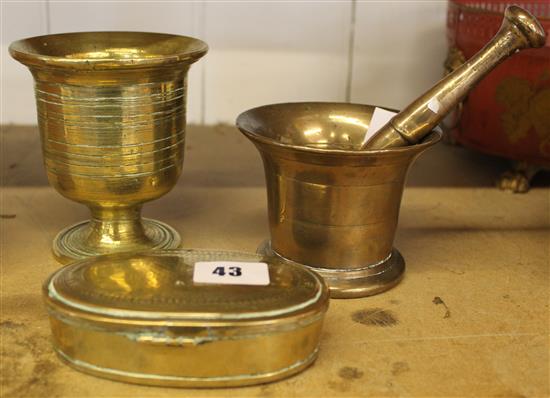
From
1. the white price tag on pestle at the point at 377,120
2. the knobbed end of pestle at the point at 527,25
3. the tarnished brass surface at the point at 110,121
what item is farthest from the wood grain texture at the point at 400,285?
the knobbed end of pestle at the point at 527,25

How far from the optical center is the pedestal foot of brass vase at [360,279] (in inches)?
47.2

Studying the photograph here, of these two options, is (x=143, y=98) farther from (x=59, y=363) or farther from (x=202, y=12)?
(x=202, y=12)

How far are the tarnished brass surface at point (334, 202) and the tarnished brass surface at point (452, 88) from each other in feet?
0.11

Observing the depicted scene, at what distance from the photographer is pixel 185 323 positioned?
3.01 feet

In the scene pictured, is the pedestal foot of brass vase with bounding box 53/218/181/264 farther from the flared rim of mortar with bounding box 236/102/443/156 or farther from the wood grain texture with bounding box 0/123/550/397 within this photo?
the flared rim of mortar with bounding box 236/102/443/156

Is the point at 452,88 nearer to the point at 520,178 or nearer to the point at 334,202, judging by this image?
the point at 334,202

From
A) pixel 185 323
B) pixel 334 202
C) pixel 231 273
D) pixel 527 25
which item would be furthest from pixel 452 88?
pixel 185 323

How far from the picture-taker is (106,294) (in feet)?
3.14

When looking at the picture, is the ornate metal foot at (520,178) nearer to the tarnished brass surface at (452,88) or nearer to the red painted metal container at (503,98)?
the red painted metal container at (503,98)

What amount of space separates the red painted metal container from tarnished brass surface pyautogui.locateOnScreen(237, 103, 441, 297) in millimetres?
412

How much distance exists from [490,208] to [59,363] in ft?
3.01

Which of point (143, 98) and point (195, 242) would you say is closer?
point (143, 98)

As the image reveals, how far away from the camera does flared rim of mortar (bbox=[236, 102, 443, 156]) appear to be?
109 centimetres

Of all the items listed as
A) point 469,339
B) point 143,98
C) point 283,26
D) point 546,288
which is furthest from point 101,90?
point 283,26
